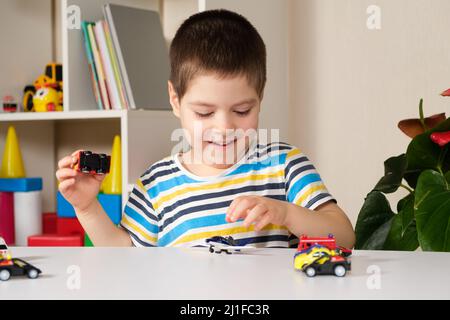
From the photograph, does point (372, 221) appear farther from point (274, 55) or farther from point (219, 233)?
point (274, 55)

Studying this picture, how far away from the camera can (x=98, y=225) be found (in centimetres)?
107

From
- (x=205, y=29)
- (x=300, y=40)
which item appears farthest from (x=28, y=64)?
(x=205, y=29)

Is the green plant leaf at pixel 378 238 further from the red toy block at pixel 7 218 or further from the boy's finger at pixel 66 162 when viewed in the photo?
the red toy block at pixel 7 218

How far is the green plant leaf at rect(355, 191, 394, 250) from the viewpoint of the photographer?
140 cm

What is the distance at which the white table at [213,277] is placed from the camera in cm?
49

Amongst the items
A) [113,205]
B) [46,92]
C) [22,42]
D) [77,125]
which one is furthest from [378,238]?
[22,42]

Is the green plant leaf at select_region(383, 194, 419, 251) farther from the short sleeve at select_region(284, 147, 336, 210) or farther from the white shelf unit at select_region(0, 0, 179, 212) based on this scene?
the white shelf unit at select_region(0, 0, 179, 212)

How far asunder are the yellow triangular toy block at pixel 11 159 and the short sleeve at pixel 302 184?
124 cm

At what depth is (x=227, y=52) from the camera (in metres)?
1.06

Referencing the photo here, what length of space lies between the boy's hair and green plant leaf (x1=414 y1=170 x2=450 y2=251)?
0.34m

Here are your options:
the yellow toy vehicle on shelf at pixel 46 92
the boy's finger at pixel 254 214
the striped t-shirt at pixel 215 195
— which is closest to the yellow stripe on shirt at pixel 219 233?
the striped t-shirt at pixel 215 195

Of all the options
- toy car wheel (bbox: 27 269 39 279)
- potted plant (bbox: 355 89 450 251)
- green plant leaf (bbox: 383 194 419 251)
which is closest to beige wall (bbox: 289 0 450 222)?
potted plant (bbox: 355 89 450 251)

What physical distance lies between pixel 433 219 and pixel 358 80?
0.75 metres

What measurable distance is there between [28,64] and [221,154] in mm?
1344
